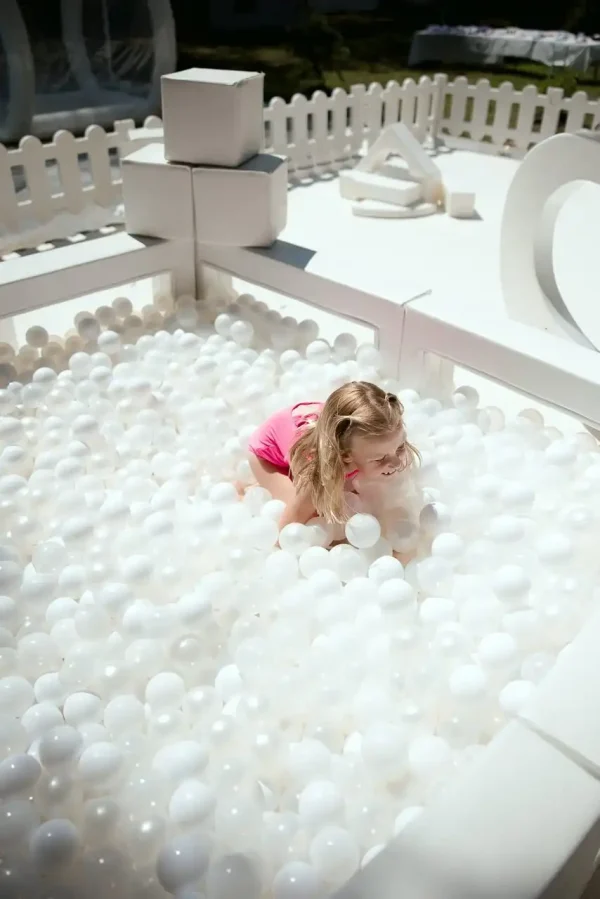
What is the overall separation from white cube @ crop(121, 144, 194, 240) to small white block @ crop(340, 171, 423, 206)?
168 centimetres

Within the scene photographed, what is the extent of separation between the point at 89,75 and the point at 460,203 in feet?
9.34

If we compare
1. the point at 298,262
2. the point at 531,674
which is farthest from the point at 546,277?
the point at 531,674

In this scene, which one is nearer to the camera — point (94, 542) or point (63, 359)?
point (94, 542)

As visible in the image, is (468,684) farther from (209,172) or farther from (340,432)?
(209,172)

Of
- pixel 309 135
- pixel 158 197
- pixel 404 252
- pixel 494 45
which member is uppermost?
pixel 494 45

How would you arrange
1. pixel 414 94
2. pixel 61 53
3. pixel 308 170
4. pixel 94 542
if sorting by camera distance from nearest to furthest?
1. pixel 94 542
2. pixel 308 170
3. pixel 414 94
4. pixel 61 53

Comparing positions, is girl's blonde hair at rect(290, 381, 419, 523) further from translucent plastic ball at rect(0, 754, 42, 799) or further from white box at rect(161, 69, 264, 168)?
white box at rect(161, 69, 264, 168)

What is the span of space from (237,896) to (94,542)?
0.71 metres

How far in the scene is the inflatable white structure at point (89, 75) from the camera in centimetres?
432

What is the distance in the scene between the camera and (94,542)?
1341 millimetres

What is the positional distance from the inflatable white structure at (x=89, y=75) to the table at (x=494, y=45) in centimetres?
165

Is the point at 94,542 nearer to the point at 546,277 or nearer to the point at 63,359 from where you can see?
the point at 63,359

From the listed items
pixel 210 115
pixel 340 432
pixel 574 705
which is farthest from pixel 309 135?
pixel 574 705

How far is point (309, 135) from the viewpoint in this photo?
4.18 m
